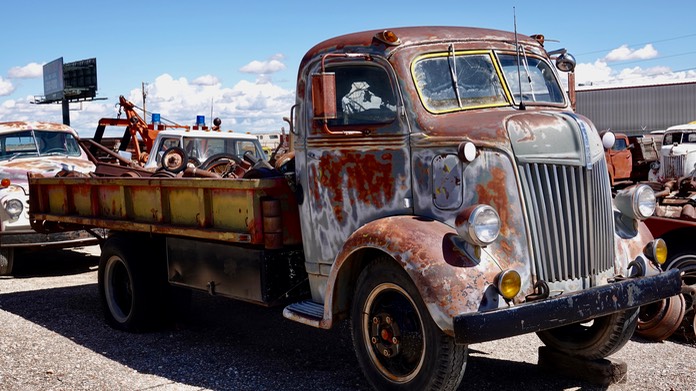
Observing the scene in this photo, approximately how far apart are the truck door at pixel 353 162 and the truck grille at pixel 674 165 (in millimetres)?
13050

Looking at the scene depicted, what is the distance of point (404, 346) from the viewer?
4.92 m

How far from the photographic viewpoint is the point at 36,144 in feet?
41.5

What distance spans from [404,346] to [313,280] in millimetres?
1119

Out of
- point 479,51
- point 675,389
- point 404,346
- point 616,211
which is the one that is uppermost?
point 479,51

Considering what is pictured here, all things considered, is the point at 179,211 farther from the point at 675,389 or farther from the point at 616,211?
the point at 675,389

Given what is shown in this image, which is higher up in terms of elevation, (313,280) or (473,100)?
(473,100)

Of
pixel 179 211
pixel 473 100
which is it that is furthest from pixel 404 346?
pixel 179 211

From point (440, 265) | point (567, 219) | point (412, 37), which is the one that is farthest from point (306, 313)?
point (412, 37)

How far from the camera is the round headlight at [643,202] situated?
5570 millimetres

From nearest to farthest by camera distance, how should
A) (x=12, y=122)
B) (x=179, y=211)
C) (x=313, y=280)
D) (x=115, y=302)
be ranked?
1. (x=313, y=280)
2. (x=179, y=211)
3. (x=115, y=302)
4. (x=12, y=122)

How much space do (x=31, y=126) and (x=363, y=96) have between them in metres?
8.83

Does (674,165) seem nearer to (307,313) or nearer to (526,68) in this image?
A: (526,68)

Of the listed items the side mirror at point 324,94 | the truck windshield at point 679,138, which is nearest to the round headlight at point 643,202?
the side mirror at point 324,94

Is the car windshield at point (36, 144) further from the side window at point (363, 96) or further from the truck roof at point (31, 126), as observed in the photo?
the side window at point (363, 96)
